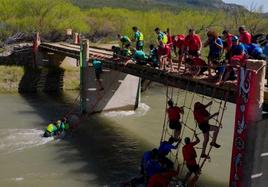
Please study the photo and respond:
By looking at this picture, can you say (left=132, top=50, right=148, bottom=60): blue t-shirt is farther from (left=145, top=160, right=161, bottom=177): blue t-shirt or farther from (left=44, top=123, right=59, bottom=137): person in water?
(left=145, top=160, right=161, bottom=177): blue t-shirt

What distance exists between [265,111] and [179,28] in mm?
51467

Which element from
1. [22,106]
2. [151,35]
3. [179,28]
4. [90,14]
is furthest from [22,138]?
[90,14]

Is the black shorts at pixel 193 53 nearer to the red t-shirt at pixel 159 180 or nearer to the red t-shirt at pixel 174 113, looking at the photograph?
the red t-shirt at pixel 174 113

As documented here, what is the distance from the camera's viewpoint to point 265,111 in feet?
46.9

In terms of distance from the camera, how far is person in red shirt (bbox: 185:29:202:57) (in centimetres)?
1802

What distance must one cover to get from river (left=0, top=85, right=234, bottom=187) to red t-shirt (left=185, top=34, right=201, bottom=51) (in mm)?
4887

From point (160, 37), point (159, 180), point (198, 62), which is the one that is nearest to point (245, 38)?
point (198, 62)

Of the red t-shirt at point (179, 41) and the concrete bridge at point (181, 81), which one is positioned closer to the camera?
the concrete bridge at point (181, 81)

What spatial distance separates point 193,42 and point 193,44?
0.07 metres

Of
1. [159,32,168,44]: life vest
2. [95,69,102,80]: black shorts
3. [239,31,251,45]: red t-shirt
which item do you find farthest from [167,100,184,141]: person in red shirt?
[95,69,102,80]: black shorts

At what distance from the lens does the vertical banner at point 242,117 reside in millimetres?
13242

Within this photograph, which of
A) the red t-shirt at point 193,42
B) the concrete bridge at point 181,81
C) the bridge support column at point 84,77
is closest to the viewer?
the concrete bridge at point 181,81

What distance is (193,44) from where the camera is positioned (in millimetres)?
18062

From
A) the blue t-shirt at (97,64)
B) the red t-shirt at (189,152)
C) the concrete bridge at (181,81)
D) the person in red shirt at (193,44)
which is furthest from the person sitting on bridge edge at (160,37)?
the blue t-shirt at (97,64)
